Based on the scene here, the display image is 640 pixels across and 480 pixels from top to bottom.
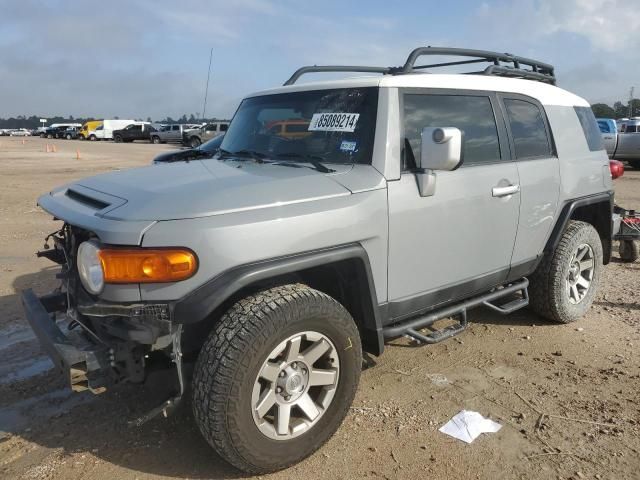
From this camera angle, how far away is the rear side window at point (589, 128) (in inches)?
189

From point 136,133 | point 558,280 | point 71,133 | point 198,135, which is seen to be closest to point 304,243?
point 558,280

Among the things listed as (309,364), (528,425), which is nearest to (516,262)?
(528,425)

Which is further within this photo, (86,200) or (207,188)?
(86,200)

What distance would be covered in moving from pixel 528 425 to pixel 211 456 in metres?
1.84

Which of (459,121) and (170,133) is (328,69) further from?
(170,133)

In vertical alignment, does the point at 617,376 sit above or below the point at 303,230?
below

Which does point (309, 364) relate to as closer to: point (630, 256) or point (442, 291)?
point (442, 291)

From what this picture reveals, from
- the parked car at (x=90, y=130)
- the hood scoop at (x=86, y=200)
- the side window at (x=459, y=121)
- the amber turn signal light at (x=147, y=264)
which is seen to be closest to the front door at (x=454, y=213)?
the side window at (x=459, y=121)

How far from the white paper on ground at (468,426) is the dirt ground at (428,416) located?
0.05m

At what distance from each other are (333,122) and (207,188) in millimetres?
1049

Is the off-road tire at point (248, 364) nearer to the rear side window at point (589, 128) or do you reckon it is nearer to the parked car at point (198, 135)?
the rear side window at point (589, 128)

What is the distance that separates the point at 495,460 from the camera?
2.91 meters

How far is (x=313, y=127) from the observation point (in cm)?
351

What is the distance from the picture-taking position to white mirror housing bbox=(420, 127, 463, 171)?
2.95m
